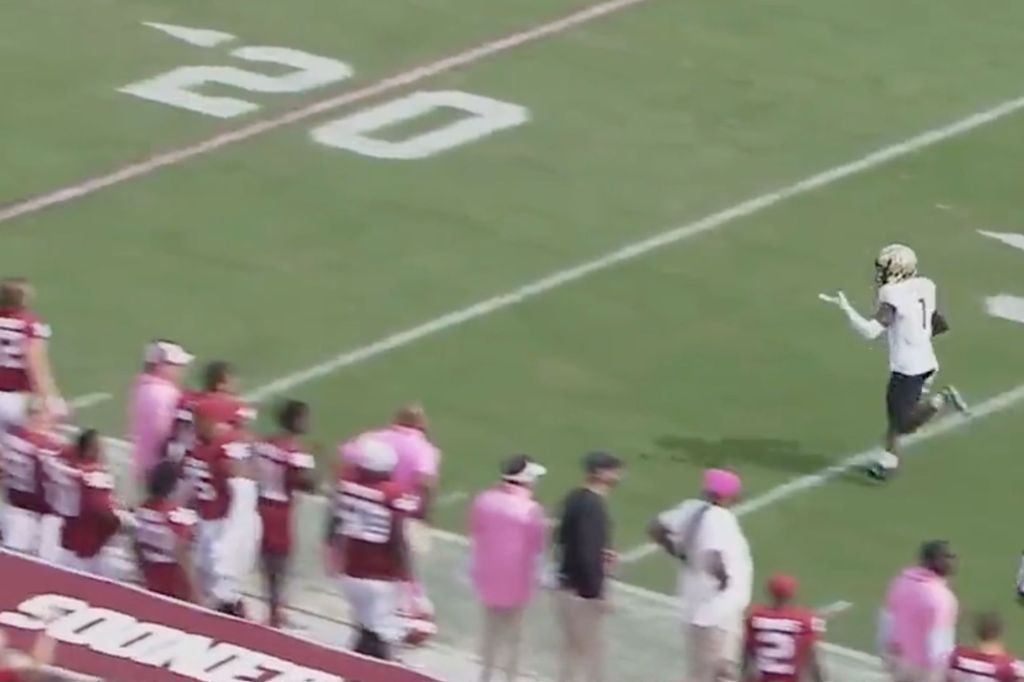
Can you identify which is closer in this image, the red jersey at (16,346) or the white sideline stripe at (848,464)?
the red jersey at (16,346)

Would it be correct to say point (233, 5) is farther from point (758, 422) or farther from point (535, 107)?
point (758, 422)

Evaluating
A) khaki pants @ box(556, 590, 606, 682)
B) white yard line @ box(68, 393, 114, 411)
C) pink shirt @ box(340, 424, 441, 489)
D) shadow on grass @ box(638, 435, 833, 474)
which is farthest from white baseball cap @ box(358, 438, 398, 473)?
white yard line @ box(68, 393, 114, 411)

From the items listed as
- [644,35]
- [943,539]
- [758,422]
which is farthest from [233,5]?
[943,539]

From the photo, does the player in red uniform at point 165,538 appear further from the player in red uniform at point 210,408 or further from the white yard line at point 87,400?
the white yard line at point 87,400

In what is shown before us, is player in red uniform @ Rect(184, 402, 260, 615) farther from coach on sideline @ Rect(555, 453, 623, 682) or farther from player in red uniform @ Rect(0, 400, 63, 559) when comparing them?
coach on sideline @ Rect(555, 453, 623, 682)

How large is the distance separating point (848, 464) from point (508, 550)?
3.86m

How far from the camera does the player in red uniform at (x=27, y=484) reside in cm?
1566

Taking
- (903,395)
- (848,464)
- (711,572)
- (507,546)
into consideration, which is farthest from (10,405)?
(903,395)

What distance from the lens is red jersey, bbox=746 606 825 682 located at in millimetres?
14055

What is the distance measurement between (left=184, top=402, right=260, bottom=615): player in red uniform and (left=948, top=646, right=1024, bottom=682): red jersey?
3622 mm

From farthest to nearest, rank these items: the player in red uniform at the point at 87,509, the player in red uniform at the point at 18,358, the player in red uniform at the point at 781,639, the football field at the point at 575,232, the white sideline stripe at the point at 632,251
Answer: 1. the white sideline stripe at the point at 632,251
2. the football field at the point at 575,232
3. the player in red uniform at the point at 18,358
4. the player in red uniform at the point at 87,509
5. the player in red uniform at the point at 781,639

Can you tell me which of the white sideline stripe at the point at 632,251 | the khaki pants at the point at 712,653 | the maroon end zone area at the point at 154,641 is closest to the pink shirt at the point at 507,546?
the khaki pants at the point at 712,653

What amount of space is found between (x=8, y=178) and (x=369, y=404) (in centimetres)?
453

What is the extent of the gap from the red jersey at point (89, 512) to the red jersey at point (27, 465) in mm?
199
